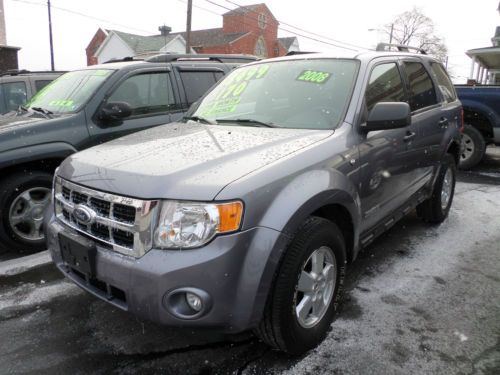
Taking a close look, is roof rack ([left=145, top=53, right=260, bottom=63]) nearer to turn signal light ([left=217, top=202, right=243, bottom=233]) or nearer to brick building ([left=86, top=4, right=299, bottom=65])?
turn signal light ([left=217, top=202, right=243, bottom=233])

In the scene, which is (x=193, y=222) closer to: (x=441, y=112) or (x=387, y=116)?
(x=387, y=116)

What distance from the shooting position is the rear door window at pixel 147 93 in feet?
15.4

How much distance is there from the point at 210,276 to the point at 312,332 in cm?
88

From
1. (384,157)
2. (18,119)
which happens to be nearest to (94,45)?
(18,119)

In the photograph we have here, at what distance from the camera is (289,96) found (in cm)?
313

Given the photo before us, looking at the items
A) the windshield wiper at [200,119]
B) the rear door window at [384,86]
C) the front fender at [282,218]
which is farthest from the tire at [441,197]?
the windshield wiper at [200,119]

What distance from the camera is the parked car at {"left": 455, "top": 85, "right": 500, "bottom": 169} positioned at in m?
7.28

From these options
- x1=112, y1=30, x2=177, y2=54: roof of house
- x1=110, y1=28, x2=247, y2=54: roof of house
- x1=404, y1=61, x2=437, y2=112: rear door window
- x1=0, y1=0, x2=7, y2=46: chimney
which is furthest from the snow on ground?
x1=112, y1=30, x2=177, y2=54: roof of house

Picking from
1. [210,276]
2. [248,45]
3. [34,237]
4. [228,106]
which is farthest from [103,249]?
[248,45]

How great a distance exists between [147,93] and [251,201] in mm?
3344

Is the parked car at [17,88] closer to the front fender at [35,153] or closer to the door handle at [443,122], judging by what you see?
the front fender at [35,153]

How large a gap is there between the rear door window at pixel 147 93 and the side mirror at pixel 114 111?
23 cm

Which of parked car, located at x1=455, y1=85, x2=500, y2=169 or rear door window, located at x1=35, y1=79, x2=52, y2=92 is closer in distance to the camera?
parked car, located at x1=455, y1=85, x2=500, y2=169

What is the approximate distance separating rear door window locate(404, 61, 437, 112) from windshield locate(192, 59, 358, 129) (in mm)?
880
